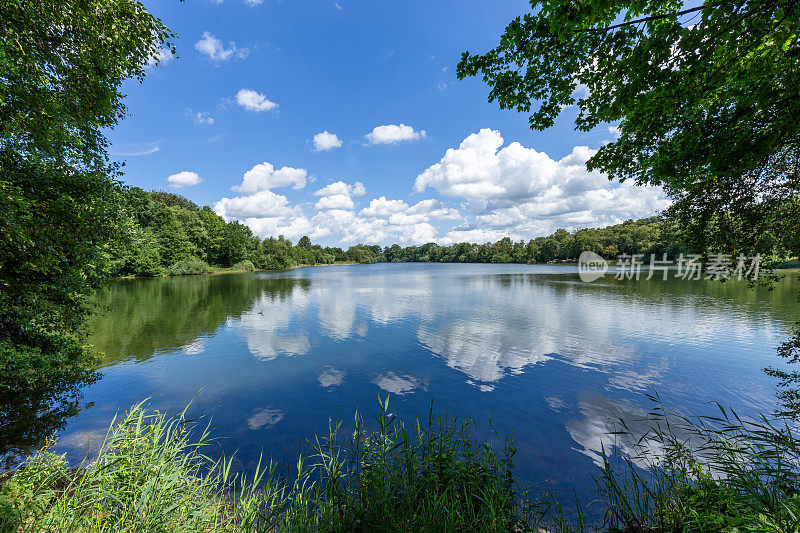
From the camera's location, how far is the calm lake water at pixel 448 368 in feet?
28.8

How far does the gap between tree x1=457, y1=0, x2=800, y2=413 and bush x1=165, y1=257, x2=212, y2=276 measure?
84525mm

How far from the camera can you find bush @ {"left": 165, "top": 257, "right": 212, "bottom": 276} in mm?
68312

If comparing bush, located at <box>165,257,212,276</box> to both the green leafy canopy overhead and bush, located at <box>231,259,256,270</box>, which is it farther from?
the green leafy canopy overhead

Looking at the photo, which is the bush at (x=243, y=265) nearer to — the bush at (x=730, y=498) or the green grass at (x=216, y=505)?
the green grass at (x=216, y=505)

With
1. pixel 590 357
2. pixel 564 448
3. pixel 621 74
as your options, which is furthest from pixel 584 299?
pixel 621 74

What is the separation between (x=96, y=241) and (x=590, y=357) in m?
21.5

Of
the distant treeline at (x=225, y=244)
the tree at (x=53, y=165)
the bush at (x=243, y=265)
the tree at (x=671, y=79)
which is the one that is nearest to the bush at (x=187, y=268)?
the distant treeline at (x=225, y=244)

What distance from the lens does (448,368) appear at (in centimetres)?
1354

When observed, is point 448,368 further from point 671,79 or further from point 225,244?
point 225,244

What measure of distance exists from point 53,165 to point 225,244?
95.8m

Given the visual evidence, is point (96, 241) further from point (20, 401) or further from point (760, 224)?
point (760, 224)

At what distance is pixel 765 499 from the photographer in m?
3.42

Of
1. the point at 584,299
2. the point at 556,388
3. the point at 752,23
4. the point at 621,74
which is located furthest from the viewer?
the point at 584,299

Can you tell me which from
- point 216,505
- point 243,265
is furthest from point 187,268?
point 216,505
